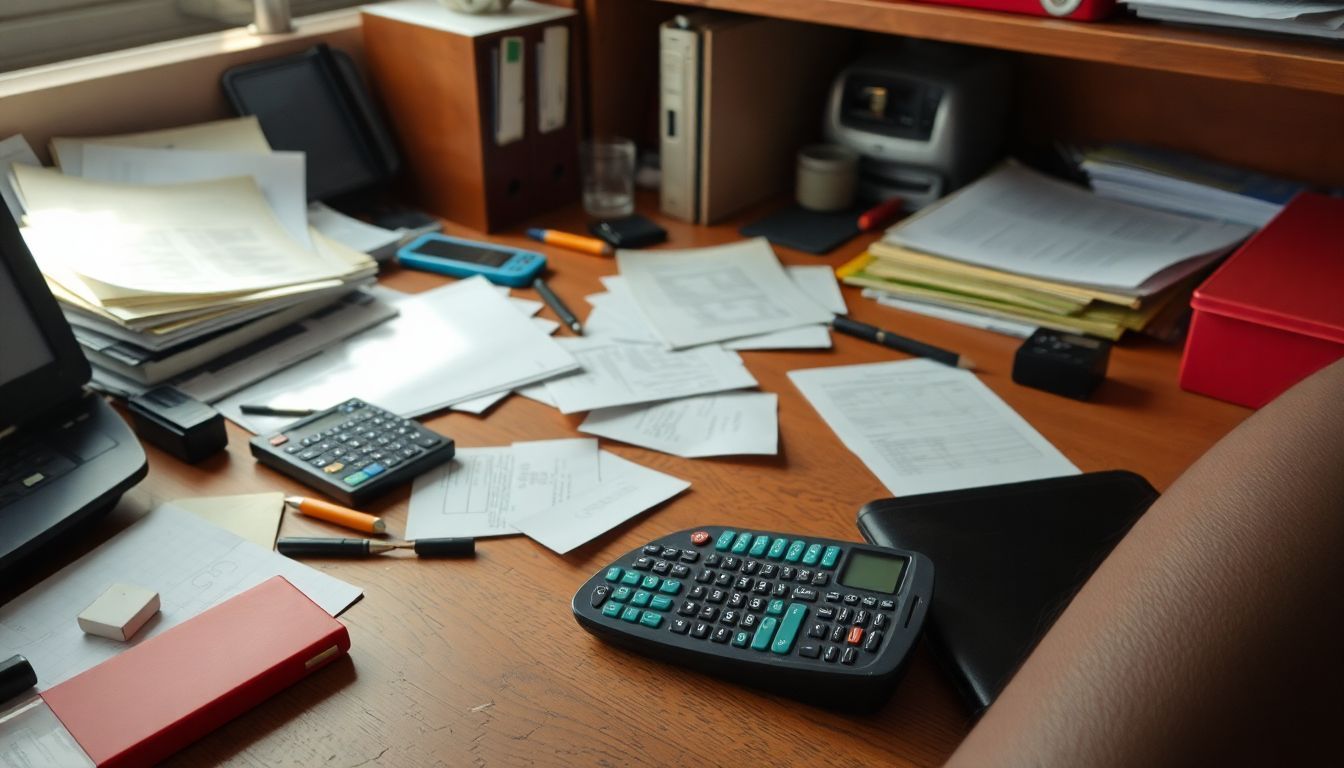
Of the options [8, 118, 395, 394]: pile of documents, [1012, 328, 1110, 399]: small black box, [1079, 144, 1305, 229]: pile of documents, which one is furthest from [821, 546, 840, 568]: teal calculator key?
[1079, 144, 1305, 229]: pile of documents

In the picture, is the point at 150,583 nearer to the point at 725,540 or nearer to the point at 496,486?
the point at 496,486

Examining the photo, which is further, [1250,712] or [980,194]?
[980,194]

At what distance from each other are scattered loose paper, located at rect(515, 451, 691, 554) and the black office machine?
697 millimetres

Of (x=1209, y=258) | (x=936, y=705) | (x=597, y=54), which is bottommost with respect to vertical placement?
(x=936, y=705)

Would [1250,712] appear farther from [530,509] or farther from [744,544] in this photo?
[530,509]

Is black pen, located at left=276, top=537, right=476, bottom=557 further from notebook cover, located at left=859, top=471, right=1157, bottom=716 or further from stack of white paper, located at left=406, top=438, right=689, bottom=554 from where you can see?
notebook cover, located at left=859, top=471, right=1157, bottom=716

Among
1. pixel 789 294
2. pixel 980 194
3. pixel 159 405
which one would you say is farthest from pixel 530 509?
pixel 980 194

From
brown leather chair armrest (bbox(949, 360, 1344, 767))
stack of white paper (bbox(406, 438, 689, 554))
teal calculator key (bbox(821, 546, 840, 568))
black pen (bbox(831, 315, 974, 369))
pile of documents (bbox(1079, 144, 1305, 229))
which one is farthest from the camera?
pile of documents (bbox(1079, 144, 1305, 229))

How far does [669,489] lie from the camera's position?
36.4 inches

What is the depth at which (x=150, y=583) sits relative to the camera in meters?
0.80

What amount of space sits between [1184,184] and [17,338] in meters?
1.22

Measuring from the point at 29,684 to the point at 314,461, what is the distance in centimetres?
28

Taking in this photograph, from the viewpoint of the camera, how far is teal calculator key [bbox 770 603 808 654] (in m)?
0.71

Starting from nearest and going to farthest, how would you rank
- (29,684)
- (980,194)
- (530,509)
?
1. (29,684)
2. (530,509)
3. (980,194)
